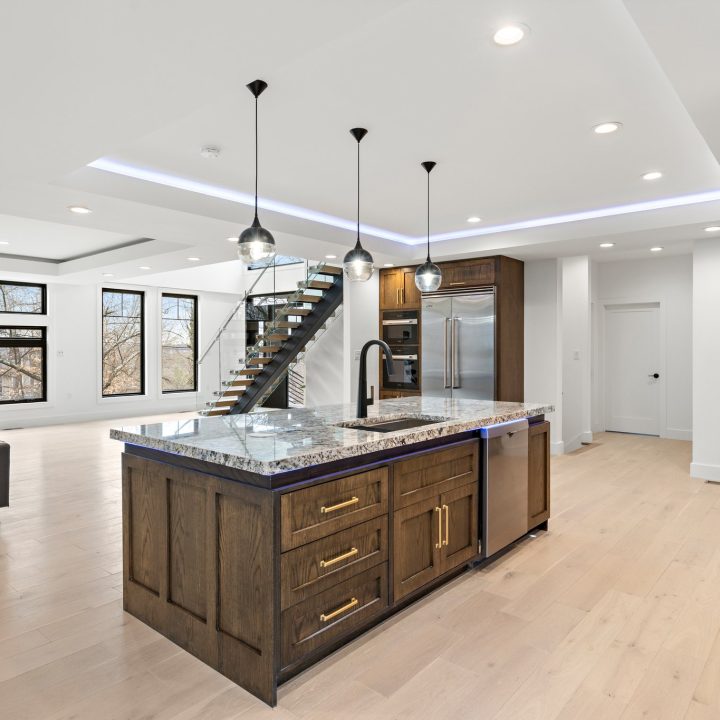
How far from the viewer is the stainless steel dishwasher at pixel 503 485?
3.37 meters

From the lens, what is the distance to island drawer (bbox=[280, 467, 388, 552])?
219 cm

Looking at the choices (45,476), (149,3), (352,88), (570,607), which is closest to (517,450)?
(570,607)

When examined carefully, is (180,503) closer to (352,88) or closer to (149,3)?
(149,3)

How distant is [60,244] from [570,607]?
7474 millimetres

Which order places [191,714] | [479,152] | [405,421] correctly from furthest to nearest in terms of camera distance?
[479,152]
[405,421]
[191,714]

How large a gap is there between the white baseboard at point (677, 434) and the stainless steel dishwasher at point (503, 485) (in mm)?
5538

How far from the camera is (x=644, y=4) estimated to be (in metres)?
1.85

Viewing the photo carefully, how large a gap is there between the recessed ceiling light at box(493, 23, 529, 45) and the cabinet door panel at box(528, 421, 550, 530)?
2390 mm

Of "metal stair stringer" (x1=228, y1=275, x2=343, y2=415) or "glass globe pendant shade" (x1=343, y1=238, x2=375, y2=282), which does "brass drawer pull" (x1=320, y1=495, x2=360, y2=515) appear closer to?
"glass globe pendant shade" (x1=343, y1=238, x2=375, y2=282)

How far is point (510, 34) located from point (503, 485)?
245 cm

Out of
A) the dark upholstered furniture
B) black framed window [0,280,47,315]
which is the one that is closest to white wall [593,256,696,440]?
the dark upholstered furniture

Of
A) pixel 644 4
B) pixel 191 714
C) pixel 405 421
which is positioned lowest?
pixel 191 714

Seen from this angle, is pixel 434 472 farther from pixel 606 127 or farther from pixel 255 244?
pixel 606 127

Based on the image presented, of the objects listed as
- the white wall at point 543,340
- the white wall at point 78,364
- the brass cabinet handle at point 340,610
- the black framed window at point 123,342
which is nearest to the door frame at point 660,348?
the white wall at point 543,340
